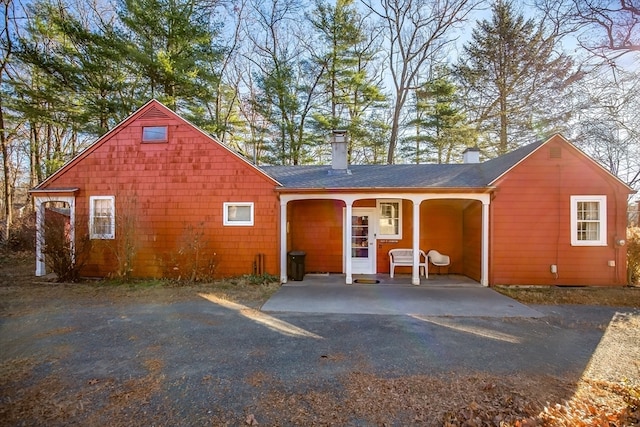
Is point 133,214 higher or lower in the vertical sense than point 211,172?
lower

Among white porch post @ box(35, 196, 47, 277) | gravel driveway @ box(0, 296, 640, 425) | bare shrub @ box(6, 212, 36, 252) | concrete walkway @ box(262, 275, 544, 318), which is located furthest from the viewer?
bare shrub @ box(6, 212, 36, 252)

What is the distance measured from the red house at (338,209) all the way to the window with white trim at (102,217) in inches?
1.4

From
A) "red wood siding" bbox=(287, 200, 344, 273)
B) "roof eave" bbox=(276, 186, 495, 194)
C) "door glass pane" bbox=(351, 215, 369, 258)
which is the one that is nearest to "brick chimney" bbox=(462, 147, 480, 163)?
"roof eave" bbox=(276, 186, 495, 194)

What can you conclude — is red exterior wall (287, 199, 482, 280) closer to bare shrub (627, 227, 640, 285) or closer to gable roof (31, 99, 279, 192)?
gable roof (31, 99, 279, 192)

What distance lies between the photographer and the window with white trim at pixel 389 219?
10.1m

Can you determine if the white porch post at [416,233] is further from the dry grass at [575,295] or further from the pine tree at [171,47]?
the pine tree at [171,47]

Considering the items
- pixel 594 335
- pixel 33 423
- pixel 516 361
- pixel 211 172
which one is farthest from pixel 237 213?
pixel 594 335

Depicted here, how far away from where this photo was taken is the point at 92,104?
47.5 feet

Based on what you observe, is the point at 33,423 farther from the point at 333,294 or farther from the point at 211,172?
the point at 211,172

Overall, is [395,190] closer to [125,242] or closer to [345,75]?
[125,242]

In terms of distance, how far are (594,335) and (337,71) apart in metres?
17.3

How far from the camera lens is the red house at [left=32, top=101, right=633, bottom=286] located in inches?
327

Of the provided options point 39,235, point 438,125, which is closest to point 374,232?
point 39,235

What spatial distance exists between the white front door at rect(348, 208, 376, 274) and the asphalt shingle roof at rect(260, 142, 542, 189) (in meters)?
1.28
